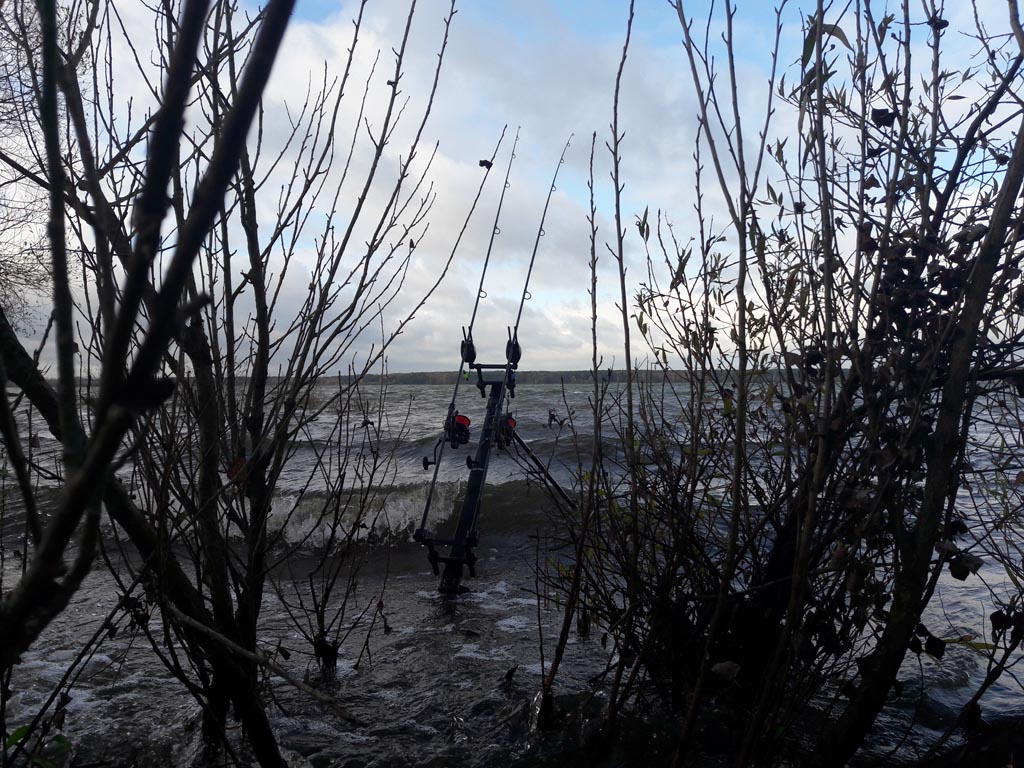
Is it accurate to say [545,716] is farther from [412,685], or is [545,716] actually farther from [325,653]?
[325,653]

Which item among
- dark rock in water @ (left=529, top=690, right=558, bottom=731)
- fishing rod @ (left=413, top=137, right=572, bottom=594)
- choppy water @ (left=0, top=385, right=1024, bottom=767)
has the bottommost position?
choppy water @ (left=0, top=385, right=1024, bottom=767)

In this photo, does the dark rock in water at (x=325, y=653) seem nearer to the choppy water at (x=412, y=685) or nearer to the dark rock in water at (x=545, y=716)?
the choppy water at (x=412, y=685)

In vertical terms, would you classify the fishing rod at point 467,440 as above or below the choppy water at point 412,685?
above

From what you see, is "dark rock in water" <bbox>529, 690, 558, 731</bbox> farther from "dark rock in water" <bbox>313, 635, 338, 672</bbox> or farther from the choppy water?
"dark rock in water" <bbox>313, 635, 338, 672</bbox>

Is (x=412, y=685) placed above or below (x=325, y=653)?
below

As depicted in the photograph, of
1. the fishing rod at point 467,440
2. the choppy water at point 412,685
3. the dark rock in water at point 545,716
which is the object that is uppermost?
the fishing rod at point 467,440

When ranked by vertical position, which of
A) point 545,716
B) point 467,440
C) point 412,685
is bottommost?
point 412,685

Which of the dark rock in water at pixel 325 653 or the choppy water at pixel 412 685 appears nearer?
the choppy water at pixel 412 685

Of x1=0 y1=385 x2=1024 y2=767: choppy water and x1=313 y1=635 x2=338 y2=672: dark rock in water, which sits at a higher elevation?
x1=313 y1=635 x2=338 y2=672: dark rock in water

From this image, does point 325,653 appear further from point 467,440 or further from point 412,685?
point 467,440

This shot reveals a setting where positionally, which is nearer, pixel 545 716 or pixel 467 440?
pixel 545 716

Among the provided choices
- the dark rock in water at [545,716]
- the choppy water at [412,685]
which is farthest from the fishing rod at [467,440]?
the dark rock in water at [545,716]

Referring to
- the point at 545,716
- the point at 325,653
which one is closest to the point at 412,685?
the point at 325,653

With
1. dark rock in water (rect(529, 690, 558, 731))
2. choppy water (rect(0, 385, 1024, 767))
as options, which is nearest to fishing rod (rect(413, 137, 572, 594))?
choppy water (rect(0, 385, 1024, 767))
